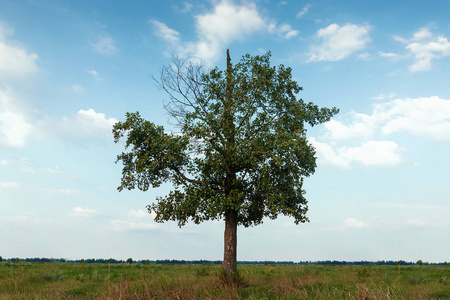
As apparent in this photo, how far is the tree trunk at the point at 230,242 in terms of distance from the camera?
2358cm

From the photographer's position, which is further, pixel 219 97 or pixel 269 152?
pixel 219 97

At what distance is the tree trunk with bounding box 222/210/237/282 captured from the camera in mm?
23575

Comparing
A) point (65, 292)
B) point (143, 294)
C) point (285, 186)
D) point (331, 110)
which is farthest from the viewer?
point (331, 110)

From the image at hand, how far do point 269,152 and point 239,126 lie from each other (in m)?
3.19

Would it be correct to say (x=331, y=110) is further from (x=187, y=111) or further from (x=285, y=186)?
(x=187, y=111)

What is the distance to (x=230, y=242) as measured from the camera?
2411 cm

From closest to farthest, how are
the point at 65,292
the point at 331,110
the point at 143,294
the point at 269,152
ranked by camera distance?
the point at 143,294 < the point at 65,292 < the point at 269,152 < the point at 331,110

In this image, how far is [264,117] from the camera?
24.2m

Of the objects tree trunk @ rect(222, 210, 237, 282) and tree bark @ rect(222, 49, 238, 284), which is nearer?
tree bark @ rect(222, 49, 238, 284)

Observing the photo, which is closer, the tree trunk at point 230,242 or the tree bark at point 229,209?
the tree bark at point 229,209

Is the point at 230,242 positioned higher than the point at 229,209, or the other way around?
the point at 229,209

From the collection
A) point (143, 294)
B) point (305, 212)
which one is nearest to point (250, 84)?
point (305, 212)

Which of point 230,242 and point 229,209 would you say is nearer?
point 230,242

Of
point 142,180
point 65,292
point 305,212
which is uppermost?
point 142,180
